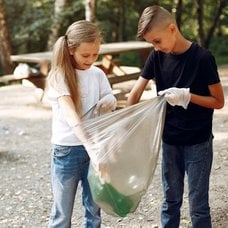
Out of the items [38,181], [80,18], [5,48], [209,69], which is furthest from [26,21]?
[209,69]

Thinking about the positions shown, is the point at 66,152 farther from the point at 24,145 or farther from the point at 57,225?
the point at 24,145

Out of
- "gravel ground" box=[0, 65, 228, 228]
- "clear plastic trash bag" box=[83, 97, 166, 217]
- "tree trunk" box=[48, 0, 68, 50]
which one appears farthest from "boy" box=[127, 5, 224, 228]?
"tree trunk" box=[48, 0, 68, 50]

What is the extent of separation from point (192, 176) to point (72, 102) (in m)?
0.68

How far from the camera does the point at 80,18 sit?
1362cm

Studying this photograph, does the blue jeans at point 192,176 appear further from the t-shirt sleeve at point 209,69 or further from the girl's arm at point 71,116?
the girl's arm at point 71,116

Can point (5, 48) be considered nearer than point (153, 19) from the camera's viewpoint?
No

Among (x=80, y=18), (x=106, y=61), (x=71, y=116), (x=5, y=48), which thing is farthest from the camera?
(x=80, y=18)

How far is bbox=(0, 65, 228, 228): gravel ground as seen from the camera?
2.84 metres

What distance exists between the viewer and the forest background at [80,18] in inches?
440

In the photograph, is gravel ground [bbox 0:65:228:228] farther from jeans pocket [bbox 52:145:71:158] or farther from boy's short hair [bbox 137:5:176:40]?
boy's short hair [bbox 137:5:176:40]

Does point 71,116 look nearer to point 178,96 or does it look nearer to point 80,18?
point 178,96

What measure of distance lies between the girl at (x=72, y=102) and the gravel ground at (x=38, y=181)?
835 millimetres

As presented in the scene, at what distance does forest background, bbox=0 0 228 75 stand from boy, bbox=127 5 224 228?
7.02 metres

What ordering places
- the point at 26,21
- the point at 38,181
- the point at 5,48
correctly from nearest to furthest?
the point at 38,181, the point at 5,48, the point at 26,21
